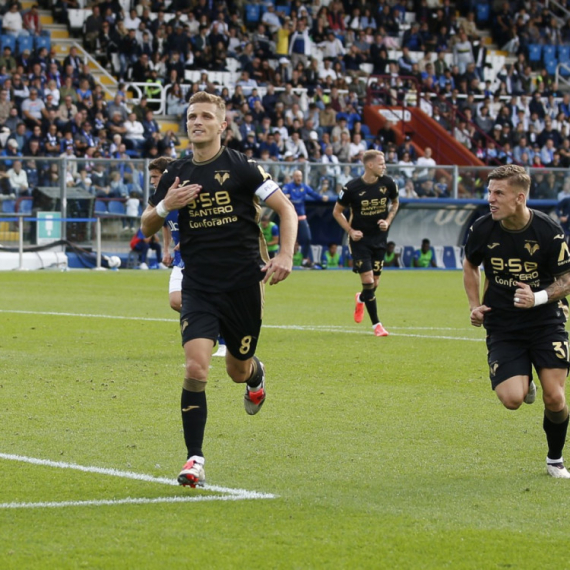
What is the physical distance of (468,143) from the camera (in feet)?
124

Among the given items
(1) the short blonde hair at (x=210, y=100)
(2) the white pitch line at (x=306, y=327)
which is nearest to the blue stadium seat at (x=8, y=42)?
(2) the white pitch line at (x=306, y=327)

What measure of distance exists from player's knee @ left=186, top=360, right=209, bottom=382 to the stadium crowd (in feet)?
68.7

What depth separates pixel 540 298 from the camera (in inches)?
276

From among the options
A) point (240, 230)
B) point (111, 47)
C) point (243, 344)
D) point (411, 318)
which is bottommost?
point (411, 318)

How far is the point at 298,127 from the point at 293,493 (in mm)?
27731

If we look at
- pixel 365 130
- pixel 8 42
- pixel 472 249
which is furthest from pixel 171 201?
pixel 365 130

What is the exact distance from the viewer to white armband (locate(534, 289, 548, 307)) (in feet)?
23.0

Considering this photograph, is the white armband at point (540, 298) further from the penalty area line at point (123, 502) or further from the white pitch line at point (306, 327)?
the white pitch line at point (306, 327)

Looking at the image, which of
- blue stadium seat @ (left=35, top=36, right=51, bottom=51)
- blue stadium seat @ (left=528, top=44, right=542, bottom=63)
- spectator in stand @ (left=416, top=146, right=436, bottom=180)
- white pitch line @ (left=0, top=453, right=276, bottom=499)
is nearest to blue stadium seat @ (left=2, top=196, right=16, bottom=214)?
blue stadium seat @ (left=35, top=36, right=51, bottom=51)

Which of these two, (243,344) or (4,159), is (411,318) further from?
(4,159)

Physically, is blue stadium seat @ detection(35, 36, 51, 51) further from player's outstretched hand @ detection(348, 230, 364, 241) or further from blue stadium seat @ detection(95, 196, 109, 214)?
player's outstretched hand @ detection(348, 230, 364, 241)

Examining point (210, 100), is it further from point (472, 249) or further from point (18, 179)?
point (18, 179)

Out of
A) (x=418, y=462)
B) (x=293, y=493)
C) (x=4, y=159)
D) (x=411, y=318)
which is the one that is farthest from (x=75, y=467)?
(x=4, y=159)

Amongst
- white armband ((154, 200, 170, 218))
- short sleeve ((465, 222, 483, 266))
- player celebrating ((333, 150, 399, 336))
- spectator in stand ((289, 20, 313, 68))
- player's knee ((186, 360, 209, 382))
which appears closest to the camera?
player's knee ((186, 360, 209, 382))
